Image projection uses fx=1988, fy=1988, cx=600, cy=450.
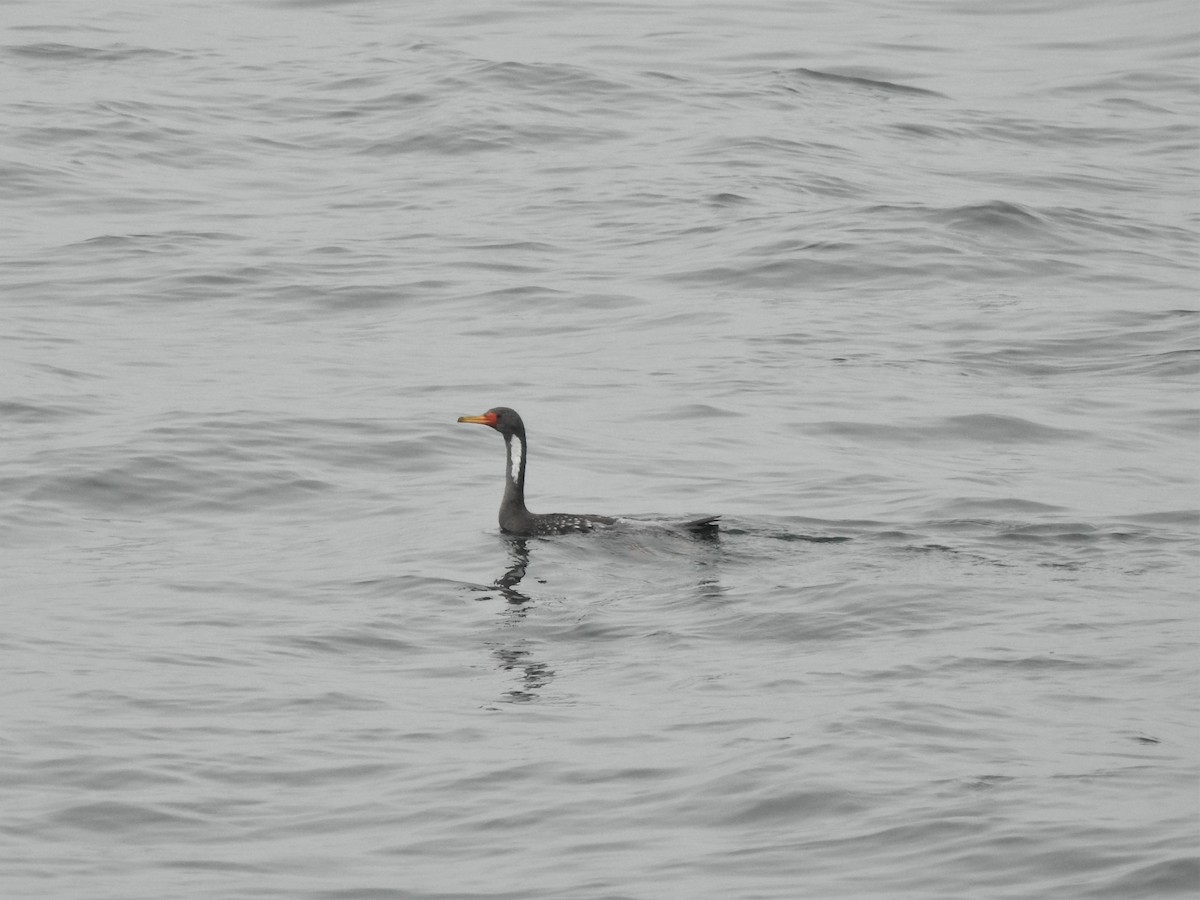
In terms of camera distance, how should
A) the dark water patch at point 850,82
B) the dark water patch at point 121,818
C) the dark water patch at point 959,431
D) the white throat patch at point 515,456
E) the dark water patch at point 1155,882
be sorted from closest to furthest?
the dark water patch at point 1155,882 → the dark water patch at point 121,818 → the white throat patch at point 515,456 → the dark water patch at point 959,431 → the dark water patch at point 850,82

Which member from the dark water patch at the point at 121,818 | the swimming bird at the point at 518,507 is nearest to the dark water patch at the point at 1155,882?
the dark water patch at the point at 121,818

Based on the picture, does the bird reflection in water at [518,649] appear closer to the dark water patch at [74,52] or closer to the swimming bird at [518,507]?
the swimming bird at [518,507]

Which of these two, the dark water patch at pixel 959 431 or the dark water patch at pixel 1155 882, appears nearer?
the dark water patch at pixel 1155 882

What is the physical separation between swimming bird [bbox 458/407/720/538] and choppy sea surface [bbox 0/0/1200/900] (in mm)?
208

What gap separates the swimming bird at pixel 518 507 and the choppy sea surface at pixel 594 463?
8.2 inches

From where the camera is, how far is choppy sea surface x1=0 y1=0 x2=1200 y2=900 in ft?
28.7

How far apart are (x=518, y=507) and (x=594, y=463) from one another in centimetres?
195

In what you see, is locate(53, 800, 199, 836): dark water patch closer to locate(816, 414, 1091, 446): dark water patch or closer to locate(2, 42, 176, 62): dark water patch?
locate(816, 414, 1091, 446): dark water patch

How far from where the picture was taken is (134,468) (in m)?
15.2

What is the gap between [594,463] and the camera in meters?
16.1

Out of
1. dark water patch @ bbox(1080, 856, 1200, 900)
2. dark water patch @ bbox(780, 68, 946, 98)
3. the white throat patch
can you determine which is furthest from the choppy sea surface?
the white throat patch

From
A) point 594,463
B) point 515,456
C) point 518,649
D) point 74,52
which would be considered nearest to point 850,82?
point 74,52

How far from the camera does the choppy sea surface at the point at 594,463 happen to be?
8.73m

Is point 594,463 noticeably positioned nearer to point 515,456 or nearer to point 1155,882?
point 515,456
